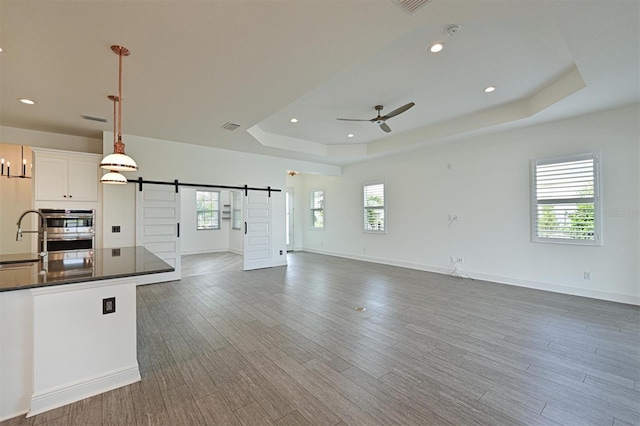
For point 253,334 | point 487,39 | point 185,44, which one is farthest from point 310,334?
point 487,39

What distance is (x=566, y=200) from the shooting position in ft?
15.3

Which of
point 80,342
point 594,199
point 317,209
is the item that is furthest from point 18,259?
point 317,209

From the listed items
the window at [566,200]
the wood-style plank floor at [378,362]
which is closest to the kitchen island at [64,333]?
the wood-style plank floor at [378,362]

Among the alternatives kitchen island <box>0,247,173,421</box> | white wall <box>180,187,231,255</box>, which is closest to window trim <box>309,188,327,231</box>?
white wall <box>180,187,231,255</box>

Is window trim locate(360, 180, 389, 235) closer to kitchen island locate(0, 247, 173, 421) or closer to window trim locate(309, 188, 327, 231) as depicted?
window trim locate(309, 188, 327, 231)

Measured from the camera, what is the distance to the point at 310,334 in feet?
10.4

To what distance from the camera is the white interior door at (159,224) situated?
543 cm

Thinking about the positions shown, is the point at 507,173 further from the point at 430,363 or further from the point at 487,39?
the point at 430,363

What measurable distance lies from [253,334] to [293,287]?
6.75ft

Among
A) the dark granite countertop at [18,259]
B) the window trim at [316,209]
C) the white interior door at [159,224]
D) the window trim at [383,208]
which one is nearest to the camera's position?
the dark granite countertop at [18,259]

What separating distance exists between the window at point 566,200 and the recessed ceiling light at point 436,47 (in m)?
3.43

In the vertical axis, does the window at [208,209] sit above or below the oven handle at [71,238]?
above

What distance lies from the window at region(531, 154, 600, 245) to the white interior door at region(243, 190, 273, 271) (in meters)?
5.80

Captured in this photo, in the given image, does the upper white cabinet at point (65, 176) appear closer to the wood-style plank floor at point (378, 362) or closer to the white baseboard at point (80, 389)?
the wood-style plank floor at point (378, 362)
